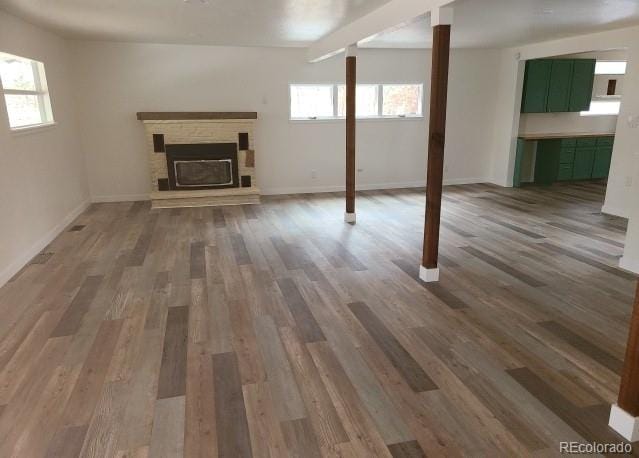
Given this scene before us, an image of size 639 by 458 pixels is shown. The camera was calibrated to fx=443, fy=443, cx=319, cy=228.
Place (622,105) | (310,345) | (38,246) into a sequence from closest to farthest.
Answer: (310,345) → (38,246) → (622,105)

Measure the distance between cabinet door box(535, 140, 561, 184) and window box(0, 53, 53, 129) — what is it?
8.08 m

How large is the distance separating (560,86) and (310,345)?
294 inches

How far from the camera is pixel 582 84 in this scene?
8.05 m

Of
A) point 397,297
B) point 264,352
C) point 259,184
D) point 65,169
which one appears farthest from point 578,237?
point 65,169

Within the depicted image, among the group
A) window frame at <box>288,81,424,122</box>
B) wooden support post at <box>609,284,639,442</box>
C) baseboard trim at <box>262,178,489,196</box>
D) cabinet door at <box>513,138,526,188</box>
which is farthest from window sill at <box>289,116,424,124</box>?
wooden support post at <box>609,284,639,442</box>

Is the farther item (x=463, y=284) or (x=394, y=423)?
(x=463, y=284)

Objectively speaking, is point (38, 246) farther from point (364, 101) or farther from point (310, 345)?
point (364, 101)

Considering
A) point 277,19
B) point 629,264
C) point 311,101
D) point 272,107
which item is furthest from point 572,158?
point 277,19

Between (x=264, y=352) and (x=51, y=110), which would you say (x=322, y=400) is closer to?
(x=264, y=352)

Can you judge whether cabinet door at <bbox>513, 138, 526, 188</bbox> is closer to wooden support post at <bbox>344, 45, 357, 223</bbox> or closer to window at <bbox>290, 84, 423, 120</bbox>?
window at <bbox>290, 84, 423, 120</bbox>

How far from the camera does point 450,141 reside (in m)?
8.25

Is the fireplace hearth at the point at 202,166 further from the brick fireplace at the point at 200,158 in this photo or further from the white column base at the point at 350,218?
the white column base at the point at 350,218

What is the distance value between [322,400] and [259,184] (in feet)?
18.3

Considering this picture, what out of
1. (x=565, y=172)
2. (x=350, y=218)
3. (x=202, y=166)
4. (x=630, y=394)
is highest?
(x=202, y=166)
